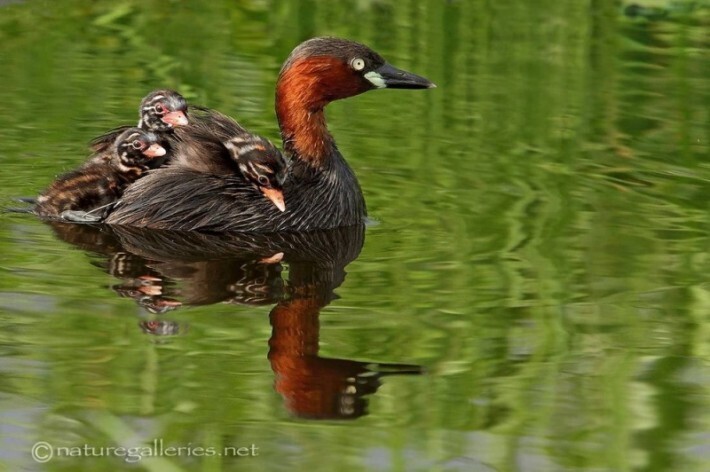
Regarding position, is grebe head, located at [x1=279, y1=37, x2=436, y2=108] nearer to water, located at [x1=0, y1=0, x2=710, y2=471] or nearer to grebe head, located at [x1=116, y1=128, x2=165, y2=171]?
water, located at [x1=0, y1=0, x2=710, y2=471]

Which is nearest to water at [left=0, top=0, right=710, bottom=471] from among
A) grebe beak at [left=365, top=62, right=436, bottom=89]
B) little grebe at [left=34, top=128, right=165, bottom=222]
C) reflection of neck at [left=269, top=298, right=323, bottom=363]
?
reflection of neck at [left=269, top=298, right=323, bottom=363]

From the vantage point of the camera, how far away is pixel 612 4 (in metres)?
14.5

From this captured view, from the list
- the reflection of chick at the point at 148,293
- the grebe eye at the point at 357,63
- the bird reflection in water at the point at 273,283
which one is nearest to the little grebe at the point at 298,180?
the grebe eye at the point at 357,63

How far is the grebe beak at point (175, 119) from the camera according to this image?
839 cm

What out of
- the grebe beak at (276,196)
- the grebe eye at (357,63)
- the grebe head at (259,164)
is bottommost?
the grebe beak at (276,196)

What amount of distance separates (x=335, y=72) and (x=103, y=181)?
1419 millimetres

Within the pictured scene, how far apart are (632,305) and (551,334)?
2.05 feet

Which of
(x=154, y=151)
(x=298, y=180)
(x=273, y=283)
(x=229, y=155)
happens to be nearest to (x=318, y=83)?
(x=298, y=180)

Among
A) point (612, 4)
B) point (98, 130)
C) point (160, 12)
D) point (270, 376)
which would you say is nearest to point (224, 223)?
point (98, 130)

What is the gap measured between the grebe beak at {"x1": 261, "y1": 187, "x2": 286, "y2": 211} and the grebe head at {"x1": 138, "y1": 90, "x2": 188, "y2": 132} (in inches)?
24.2

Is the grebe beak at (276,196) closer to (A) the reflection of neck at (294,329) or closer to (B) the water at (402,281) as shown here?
(B) the water at (402,281)

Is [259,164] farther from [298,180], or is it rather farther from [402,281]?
[402,281]

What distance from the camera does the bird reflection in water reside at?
5641 millimetres

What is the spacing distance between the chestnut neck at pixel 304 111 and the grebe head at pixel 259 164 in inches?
14.5
